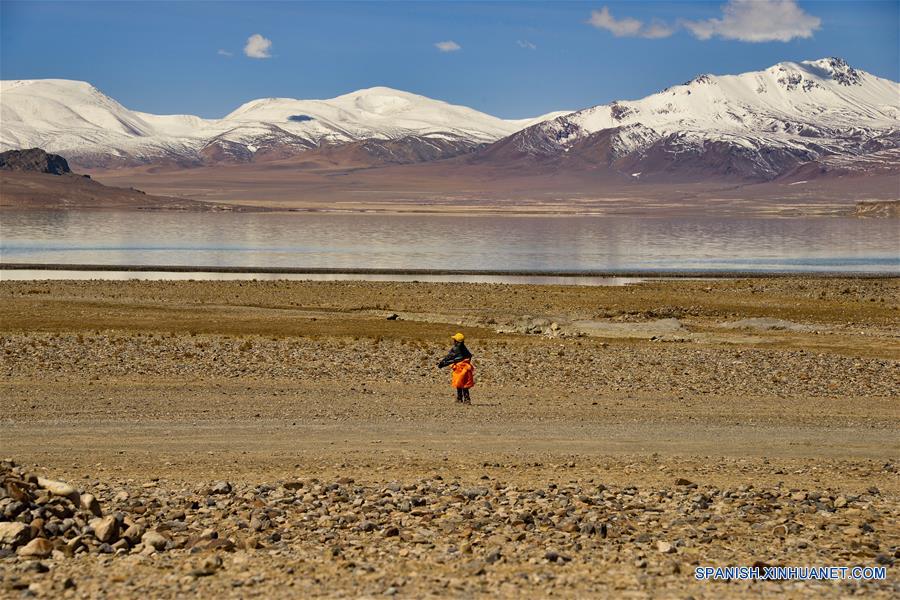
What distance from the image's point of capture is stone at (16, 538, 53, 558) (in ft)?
32.5

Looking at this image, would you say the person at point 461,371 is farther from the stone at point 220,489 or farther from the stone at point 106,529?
the stone at point 106,529

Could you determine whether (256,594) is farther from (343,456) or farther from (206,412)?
(206,412)

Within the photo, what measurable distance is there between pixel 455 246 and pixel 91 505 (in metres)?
81.1

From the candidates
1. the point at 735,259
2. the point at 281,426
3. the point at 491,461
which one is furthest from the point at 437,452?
the point at 735,259

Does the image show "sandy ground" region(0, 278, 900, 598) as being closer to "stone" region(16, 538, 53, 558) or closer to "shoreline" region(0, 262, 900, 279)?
A: "stone" region(16, 538, 53, 558)

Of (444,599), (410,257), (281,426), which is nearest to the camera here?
(444,599)

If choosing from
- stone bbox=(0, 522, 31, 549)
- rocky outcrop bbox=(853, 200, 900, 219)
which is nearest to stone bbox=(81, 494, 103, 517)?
stone bbox=(0, 522, 31, 549)

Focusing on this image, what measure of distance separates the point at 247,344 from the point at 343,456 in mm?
12596

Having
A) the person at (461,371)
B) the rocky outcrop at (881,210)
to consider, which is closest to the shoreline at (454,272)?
the person at (461,371)

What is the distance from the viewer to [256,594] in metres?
9.23

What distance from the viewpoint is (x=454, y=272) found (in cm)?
6275

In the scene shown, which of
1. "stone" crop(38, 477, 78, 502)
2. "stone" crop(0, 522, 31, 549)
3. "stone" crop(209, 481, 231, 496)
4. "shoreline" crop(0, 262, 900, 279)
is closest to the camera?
"stone" crop(0, 522, 31, 549)

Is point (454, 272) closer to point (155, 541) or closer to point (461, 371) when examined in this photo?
point (461, 371)

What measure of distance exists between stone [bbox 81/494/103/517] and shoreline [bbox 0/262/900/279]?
5003 centimetres
